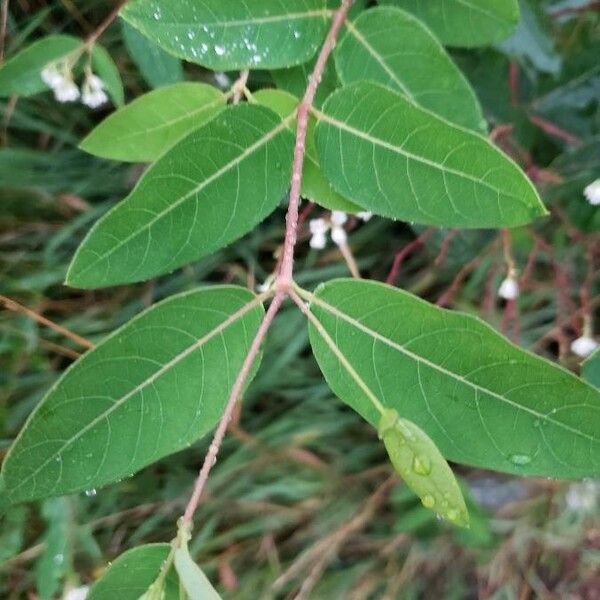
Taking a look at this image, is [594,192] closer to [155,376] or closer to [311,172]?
[311,172]

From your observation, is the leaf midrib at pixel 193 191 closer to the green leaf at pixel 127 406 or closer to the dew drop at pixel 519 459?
the green leaf at pixel 127 406

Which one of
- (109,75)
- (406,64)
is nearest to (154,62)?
(109,75)

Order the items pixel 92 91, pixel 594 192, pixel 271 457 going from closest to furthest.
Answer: pixel 594 192 → pixel 92 91 → pixel 271 457

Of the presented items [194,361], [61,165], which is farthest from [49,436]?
[61,165]

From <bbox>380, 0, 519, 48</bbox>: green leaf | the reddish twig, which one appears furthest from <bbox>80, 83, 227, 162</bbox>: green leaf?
the reddish twig

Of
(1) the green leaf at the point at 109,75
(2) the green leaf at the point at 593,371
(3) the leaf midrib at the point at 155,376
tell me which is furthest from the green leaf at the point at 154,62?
(2) the green leaf at the point at 593,371

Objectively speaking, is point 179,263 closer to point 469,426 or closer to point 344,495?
point 469,426
